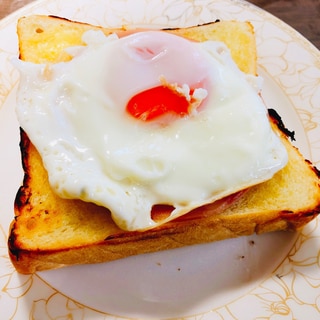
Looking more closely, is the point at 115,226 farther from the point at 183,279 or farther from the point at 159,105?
the point at 159,105

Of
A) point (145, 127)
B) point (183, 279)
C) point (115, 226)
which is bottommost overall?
point (183, 279)

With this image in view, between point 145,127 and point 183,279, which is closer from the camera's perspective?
point 145,127

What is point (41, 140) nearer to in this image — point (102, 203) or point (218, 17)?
point (102, 203)

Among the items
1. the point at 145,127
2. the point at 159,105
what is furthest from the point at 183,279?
the point at 159,105

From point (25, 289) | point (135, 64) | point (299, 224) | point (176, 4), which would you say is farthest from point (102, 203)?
point (176, 4)

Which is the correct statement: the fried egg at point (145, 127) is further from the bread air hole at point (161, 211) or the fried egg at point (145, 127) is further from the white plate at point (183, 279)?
the white plate at point (183, 279)

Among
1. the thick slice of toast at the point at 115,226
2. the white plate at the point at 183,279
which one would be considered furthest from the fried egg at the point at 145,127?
the white plate at the point at 183,279

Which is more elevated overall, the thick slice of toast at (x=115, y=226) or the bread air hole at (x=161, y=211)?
the bread air hole at (x=161, y=211)

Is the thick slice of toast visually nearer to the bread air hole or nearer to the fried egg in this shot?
the bread air hole
